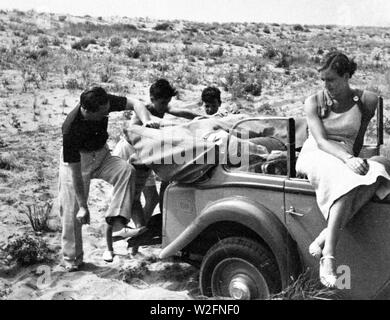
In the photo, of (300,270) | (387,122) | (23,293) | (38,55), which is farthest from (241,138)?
(38,55)

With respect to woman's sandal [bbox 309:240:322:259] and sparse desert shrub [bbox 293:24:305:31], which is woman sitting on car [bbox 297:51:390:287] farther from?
sparse desert shrub [bbox 293:24:305:31]

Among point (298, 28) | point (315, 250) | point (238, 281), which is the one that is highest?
point (298, 28)

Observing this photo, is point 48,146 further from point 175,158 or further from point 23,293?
point 175,158

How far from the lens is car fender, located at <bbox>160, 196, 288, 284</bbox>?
13.0ft

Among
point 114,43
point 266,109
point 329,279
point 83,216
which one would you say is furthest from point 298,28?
point 329,279

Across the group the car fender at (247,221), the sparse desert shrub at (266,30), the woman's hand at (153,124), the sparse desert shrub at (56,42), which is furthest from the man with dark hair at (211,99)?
the sparse desert shrub at (266,30)

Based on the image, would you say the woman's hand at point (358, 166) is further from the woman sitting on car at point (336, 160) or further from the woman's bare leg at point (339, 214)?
the woman's bare leg at point (339, 214)

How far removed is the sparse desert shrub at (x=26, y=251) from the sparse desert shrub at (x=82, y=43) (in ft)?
64.4

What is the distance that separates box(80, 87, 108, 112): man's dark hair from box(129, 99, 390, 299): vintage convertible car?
1.25m

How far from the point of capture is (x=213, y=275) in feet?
14.6

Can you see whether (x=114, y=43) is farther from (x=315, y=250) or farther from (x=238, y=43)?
(x=315, y=250)

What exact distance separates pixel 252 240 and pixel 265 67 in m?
19.2

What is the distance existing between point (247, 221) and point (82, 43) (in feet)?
73.8

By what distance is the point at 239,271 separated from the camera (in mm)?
4316
